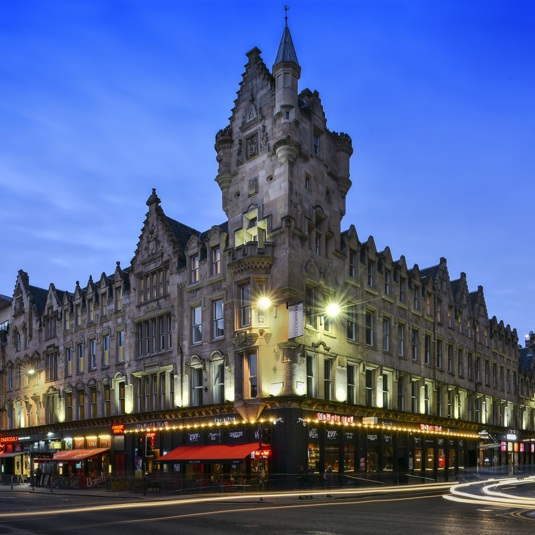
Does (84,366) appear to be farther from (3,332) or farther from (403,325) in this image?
(403,325)

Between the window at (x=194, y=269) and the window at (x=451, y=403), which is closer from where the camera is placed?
the window at (x=194, y=269)

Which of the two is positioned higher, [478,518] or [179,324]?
[179,324]

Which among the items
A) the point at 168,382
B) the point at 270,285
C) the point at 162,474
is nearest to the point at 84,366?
Answer: the point at 168,382

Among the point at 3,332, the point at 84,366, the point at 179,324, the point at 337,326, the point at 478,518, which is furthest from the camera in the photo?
the point at 3,332

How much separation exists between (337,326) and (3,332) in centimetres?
4898

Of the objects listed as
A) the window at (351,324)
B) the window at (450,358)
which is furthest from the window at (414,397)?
the window at (351,324)

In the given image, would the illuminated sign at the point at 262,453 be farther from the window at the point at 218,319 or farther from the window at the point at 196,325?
the window at the point at 196,325

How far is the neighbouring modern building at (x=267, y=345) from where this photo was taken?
4484cm

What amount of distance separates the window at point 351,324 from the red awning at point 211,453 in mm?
11476

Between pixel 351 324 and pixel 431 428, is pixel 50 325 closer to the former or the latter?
pixel 351 324

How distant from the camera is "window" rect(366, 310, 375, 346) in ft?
176

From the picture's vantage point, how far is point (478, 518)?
891 inches

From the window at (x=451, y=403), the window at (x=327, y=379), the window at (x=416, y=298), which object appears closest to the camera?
the window at (x=327, y=379)

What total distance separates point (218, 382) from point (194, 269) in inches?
359
